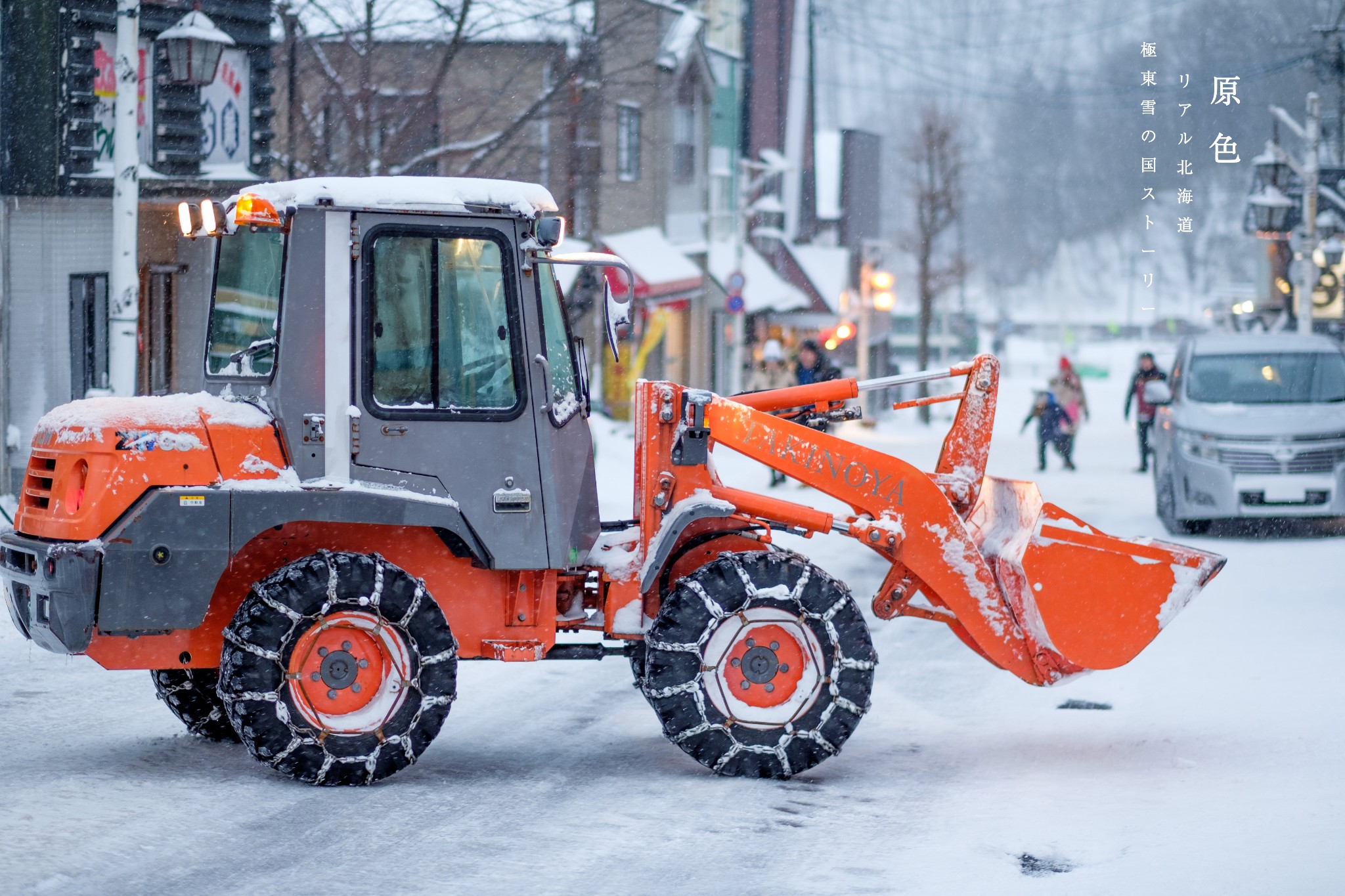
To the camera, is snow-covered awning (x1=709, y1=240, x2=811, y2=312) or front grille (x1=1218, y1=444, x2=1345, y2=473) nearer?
front grille (x1=1218, y1=444, x2=1345, y2=473)

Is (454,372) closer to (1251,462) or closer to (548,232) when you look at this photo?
(548,232)

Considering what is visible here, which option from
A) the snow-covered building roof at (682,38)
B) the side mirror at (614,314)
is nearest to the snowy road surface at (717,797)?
the side mirror at (614,314)

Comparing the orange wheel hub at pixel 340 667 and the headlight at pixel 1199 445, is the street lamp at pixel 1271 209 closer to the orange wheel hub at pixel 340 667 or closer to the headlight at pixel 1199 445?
the headlight at pixel 1199 445

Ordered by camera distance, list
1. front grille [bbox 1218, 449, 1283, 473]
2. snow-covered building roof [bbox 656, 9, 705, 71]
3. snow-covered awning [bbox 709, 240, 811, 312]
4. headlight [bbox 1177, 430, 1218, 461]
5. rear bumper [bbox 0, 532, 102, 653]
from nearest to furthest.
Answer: rear bumper [bbox 0, 532, 102, 653], front grille [bbox 1218, 449, 1283, 473], headlight [bbox 1177, 430, 1218, 461], snow-covered building roof [bbox 656, 9, 705, 71], snow-covered awning [bbox 709, 240, 811, 312]

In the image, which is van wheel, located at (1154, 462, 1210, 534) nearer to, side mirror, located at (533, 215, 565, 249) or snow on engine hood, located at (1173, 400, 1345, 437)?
snow on engine hood, located at (1173, 400, 1345, 437)

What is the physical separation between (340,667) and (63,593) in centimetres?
108

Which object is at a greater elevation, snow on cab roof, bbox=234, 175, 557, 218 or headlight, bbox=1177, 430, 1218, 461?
snow on cab roof, bbox=234, 175, 557, 218

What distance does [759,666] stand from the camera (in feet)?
22.8

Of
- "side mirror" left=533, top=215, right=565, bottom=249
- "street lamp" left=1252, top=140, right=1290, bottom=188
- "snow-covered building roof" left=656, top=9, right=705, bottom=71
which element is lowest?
"side mirror" left=533, top=215, right=565, bottom=249

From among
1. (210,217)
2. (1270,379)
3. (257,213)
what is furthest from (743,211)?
(257,213)

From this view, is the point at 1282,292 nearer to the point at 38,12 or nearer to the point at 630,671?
the point at 38,12

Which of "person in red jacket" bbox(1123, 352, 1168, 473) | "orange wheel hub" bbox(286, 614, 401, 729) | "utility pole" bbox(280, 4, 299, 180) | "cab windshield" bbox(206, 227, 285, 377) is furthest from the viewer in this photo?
"person in red jacket" bbox(1123, 352, 1168, 473)

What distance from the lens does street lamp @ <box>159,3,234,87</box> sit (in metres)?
13.7

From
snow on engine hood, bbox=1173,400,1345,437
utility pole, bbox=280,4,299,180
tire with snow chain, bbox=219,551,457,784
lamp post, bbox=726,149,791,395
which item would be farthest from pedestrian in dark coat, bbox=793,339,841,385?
lamp post, bbox=726,149,791,395
